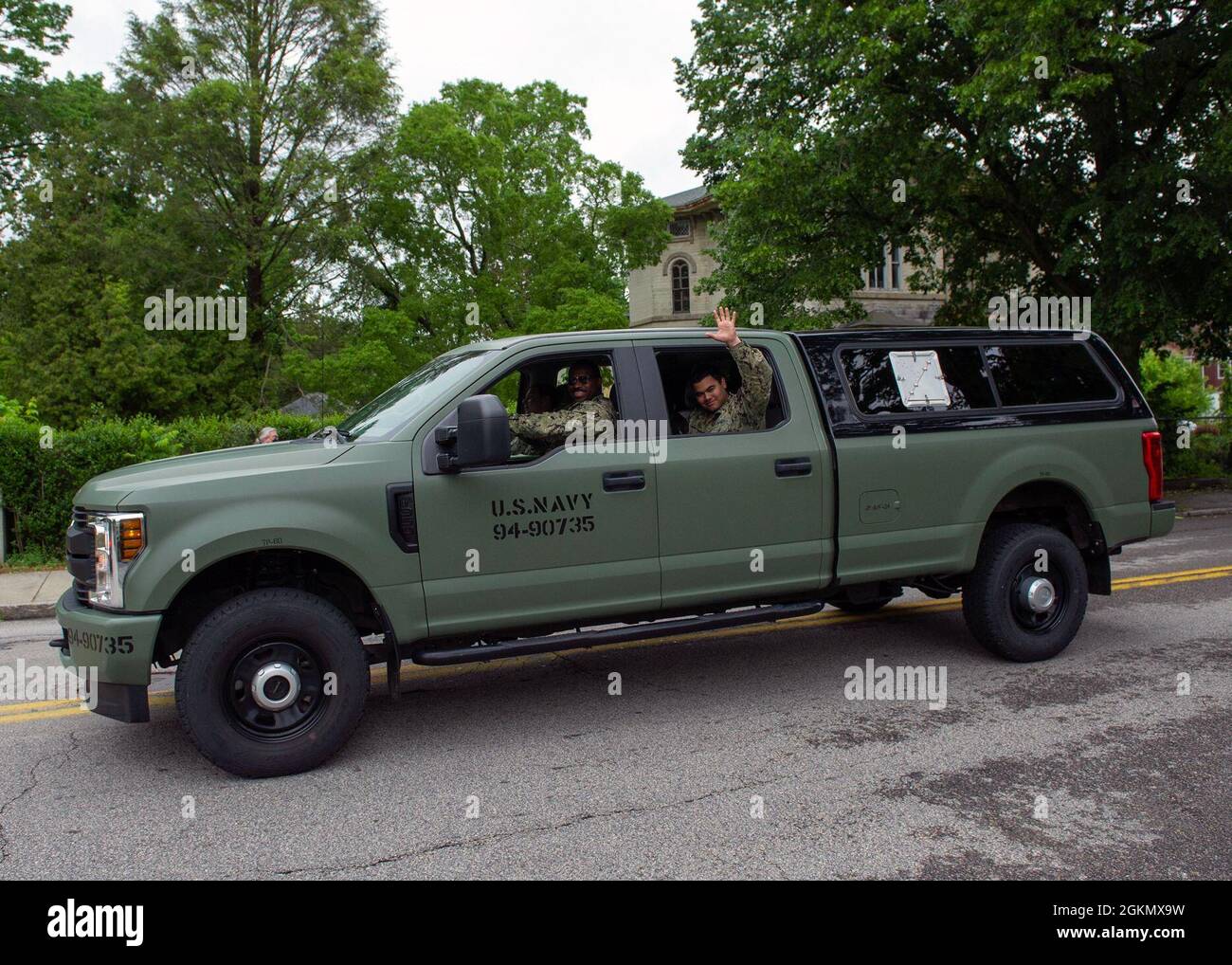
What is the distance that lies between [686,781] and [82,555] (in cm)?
291

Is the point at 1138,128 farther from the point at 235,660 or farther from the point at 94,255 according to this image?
the point at 94,255

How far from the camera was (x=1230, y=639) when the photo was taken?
22.0ft

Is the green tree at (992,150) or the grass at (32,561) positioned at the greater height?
the green tree at (992,150)

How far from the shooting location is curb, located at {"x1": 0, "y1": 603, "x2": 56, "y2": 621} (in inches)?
369

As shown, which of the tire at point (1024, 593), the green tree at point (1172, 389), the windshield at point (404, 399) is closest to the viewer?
the windshield at point (404, 399)

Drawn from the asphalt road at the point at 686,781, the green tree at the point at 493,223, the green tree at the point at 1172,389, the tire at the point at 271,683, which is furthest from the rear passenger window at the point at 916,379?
the green tree at the point at 493,223

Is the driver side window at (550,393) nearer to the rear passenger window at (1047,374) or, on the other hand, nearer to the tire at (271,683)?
the tire at (271,683)

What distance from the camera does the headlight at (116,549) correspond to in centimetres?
418

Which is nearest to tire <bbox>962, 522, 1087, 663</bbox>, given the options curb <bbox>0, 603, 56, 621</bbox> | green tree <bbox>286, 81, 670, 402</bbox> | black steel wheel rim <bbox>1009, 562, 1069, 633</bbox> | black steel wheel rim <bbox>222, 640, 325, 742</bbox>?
black steel wheel rim <bbox>1009, 562, 1069, 633</bbox>

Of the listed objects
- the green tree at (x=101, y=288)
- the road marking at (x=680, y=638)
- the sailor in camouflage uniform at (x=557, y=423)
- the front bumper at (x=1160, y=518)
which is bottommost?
the road marking at (x=680, y=638)

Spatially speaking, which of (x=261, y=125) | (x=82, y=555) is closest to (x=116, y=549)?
(x=82, y=555)

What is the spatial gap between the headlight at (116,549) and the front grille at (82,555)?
0.07m

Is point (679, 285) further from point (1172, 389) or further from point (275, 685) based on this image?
point (275, 685)
